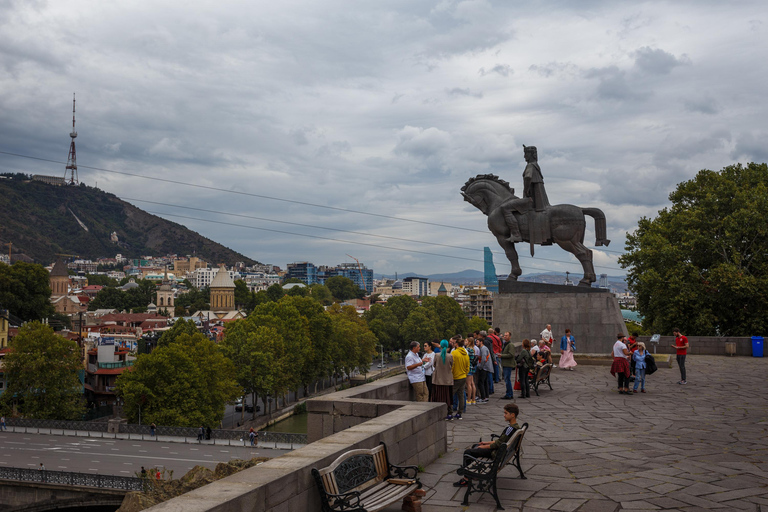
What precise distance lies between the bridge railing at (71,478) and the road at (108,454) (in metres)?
2.00

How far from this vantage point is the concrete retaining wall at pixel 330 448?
4234 millimetres

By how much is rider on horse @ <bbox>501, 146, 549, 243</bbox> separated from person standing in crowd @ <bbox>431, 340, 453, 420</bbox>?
9539mm

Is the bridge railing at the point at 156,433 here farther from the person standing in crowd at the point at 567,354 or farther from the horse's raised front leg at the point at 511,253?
the person standing in crowd at the point at 567,354

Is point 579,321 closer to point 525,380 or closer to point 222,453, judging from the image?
point 525,380

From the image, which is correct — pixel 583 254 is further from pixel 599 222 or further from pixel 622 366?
pixel 622 366

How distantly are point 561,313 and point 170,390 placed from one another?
31.2 meters

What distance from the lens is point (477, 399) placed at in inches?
496

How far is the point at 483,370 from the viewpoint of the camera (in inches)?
490

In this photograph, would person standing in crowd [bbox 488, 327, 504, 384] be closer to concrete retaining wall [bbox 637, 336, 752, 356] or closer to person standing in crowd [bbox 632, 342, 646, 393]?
person standing in crowd [bbox 632, 342, 646, 393]

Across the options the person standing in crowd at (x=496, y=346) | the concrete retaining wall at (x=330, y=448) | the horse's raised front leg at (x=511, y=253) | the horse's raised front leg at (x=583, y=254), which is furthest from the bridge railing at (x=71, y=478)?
the concrete retaining wall at (x=330, y=448)

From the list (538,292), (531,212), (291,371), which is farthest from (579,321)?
(291,371)

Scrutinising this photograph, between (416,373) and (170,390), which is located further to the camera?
(170,390)

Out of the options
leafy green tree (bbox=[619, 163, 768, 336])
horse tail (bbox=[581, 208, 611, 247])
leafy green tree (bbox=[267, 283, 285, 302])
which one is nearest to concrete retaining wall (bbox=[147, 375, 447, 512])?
horse tail (bbox=[581, 208, 611, 247])

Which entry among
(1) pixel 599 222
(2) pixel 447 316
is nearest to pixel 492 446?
(1) pixel 599 222
